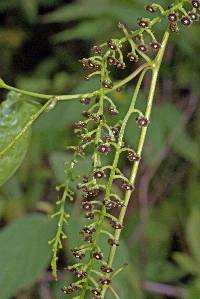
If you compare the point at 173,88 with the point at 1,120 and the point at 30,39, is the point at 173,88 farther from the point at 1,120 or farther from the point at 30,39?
the point at 1,120

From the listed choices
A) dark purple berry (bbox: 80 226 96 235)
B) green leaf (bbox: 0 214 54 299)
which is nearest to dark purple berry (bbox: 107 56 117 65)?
dark purple berry (bbox: 80 226 96 235)

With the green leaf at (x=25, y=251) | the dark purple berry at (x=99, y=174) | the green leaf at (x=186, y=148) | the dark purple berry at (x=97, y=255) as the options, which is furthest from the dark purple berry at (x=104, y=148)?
the green leaf at (x=186, y=148)

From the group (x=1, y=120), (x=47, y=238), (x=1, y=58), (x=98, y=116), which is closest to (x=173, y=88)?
(x=1, y=58)

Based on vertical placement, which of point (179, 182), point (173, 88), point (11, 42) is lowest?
point (179, 182)

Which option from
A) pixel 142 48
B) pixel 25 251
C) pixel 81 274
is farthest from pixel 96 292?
pixel 25 251

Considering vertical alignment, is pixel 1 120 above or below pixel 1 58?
below
